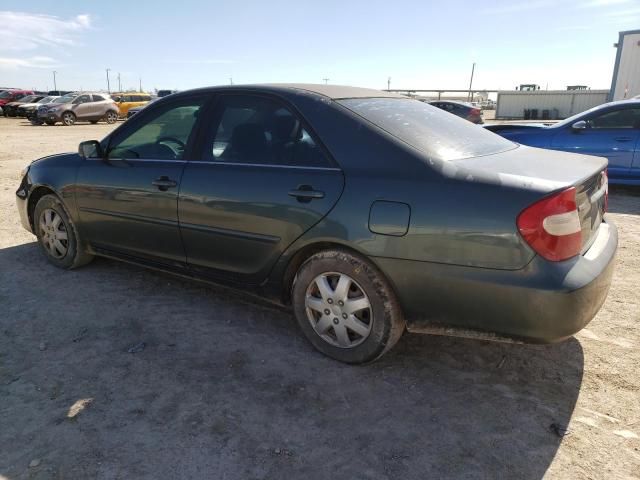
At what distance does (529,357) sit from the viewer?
302cm

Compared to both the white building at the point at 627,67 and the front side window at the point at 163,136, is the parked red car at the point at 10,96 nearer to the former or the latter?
the white building at the point at 627,67

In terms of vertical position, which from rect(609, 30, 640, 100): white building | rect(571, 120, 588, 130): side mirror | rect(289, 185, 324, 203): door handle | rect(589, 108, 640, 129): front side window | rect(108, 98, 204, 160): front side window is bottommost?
rect(289, 185, 324, 203): door handle

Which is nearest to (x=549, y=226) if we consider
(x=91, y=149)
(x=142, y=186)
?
(x=142, y=186)

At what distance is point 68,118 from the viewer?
25062mm

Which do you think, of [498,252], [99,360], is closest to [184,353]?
[99,360]

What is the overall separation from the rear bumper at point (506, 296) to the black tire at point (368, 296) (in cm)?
8

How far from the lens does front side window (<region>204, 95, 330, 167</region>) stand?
9.66 ft

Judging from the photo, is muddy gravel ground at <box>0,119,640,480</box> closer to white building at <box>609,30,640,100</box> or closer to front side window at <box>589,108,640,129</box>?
front side window at <box>589,108,640,129</box>

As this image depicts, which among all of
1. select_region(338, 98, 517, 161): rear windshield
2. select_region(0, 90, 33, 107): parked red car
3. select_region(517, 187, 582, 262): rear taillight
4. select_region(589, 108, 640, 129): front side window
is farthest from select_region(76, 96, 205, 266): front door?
select_region(0, 90, 33, 107): parked red car

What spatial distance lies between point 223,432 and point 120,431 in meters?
0.49

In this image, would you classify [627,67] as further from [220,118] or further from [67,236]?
[67,236]

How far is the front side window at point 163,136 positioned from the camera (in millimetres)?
3504

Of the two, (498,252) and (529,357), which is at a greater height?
(498,252)

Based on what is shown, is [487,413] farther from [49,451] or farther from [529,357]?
[49,451]
